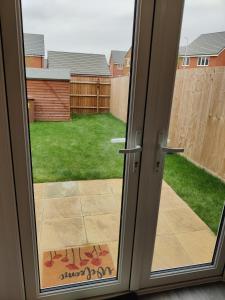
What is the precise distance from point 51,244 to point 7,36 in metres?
1.24

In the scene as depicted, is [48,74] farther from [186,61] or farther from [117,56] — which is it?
[186,61]

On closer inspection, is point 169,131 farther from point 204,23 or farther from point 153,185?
point 204,23

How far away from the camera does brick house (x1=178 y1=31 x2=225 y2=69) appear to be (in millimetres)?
1084

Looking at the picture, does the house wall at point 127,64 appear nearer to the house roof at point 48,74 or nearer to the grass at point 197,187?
the house roof at point 48,74

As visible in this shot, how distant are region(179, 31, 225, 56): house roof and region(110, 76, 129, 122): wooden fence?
0.95 ft

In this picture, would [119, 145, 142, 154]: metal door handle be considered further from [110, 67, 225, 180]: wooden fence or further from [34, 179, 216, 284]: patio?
[34, 179, 216, 284]: patio

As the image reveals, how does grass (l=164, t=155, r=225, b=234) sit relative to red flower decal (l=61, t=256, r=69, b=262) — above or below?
above

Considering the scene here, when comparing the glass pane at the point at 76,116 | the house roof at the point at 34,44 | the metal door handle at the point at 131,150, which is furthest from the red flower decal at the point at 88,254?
the house roof at the point at 34,44

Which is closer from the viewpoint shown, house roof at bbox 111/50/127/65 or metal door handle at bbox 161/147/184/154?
house roof at bbox 111/50/127/65

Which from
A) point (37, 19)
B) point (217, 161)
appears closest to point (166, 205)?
point (217, 161)

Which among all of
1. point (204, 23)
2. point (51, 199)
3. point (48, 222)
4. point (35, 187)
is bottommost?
point (48, 222)

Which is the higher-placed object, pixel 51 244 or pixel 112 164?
pixel 112 164

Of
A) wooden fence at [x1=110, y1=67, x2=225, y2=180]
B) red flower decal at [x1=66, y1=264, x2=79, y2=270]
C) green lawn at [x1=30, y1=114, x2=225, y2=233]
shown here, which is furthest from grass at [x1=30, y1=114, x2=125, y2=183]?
red flower decal at [x1=66, y1=264, x2=79, y2=270]

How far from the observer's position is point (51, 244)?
5.09ft
